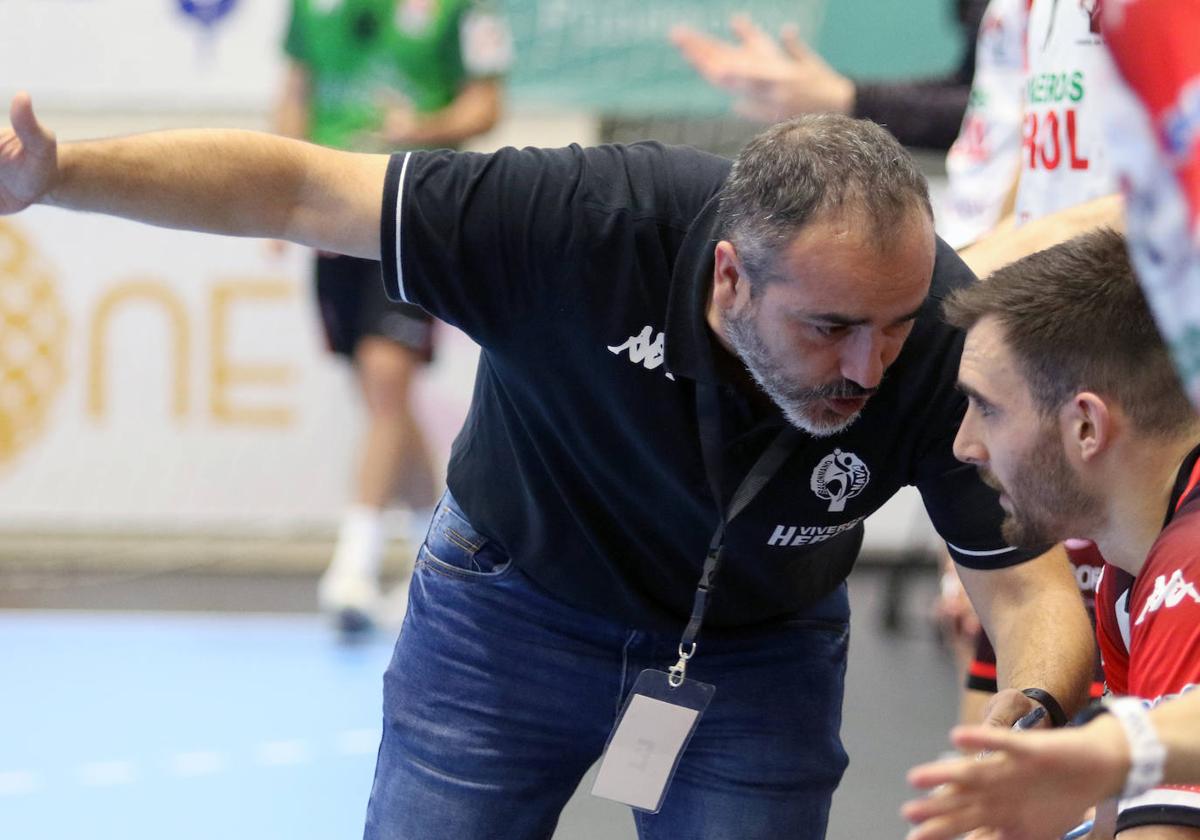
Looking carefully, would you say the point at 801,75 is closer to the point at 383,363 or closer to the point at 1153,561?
the point at 1153,561

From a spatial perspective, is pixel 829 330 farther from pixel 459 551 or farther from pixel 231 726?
pixel 231 726

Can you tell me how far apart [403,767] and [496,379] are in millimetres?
628

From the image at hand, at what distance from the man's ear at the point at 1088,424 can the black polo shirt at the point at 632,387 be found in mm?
383

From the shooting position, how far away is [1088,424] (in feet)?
6.39

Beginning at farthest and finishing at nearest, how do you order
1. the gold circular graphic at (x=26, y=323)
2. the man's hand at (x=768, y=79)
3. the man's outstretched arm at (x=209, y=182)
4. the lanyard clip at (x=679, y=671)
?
the gold circular graphic at (x=26, y=323), the man's hand at (x=768, y=79), the lanyard clip at (x=679, y=671), the man's outstretched arm at (x=209, y=182)

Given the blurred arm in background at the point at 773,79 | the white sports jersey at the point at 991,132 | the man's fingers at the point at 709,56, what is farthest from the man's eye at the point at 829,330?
the white sports jersey at the point at 991,132

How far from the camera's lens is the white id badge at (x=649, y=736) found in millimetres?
2453

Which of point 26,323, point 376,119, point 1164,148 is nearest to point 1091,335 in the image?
point 1164,148

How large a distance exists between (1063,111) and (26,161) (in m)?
1.90

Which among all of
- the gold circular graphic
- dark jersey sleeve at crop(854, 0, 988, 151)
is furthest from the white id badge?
the gold circular graphic

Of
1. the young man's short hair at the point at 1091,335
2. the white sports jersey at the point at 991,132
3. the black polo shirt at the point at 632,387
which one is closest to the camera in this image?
the young man's short hair at the point at 1091,335

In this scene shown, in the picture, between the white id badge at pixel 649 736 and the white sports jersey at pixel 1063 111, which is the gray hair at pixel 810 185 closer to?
the white id badge at pixel 649 736

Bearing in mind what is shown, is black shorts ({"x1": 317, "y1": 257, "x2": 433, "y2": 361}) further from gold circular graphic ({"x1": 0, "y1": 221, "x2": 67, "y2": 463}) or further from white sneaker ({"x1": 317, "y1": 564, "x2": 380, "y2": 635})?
gold circular graphic ({"x1": 0, "y1": 221, "x2": 67, "y2": 463})

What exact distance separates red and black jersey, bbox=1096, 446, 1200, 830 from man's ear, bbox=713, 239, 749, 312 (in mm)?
647
